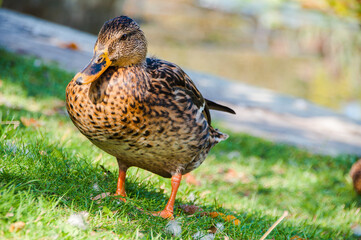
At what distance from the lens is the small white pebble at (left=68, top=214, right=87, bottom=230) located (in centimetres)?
223

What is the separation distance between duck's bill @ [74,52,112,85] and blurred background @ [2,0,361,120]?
536cm

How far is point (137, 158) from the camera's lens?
2611mm

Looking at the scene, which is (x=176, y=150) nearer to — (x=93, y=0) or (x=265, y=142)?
(x=265, y=142)

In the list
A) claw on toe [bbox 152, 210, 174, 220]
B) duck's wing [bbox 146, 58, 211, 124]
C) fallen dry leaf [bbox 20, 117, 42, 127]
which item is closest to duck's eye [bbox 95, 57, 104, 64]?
duck's wing [bbox 146, 58, 211, 124]

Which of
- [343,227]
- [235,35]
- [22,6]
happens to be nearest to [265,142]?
[343,227]

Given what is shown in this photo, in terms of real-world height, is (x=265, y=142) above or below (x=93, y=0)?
below

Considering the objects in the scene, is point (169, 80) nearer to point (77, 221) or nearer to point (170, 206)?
point (170, 206)

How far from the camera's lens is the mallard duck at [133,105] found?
7.82 feet

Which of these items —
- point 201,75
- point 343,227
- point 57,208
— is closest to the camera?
point 57,208

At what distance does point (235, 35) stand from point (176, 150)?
1916 centimetres

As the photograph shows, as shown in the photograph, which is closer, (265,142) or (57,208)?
(57,208)

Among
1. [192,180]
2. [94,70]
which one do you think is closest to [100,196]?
[94,70]

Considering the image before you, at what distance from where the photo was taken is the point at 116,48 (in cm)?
246

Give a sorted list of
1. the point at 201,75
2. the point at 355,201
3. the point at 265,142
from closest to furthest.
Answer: the point at 355,201 → the point at 265,142 → the point at 201,75
